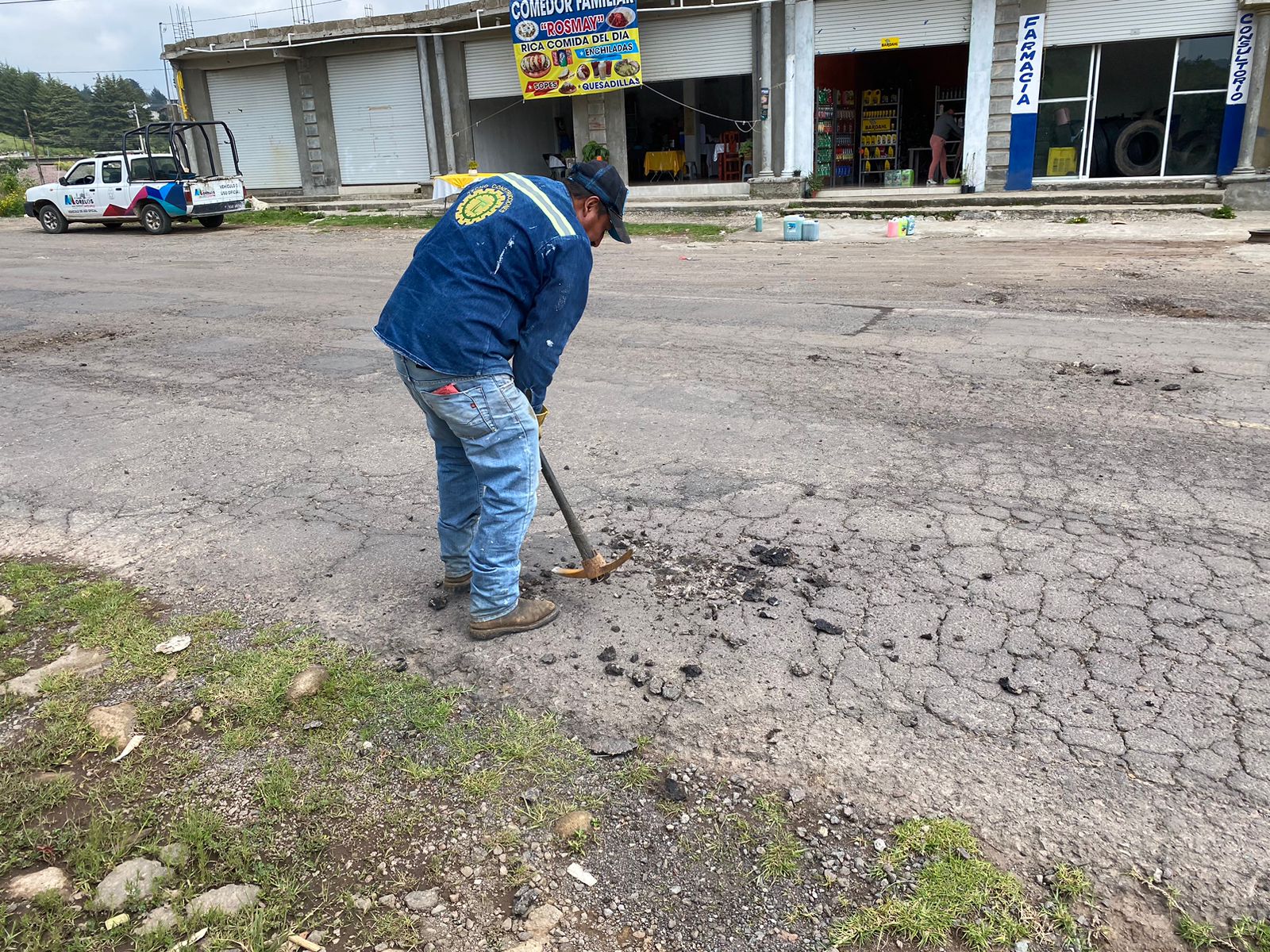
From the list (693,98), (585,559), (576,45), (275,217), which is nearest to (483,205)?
(585,559)

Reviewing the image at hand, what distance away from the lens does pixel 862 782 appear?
265 cm

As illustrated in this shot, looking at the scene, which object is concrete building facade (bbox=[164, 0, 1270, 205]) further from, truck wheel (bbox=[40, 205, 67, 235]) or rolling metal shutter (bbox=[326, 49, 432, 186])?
truck wheel (bbox=[40, 205, 67, 235])

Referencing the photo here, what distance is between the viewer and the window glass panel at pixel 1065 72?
1833 cm

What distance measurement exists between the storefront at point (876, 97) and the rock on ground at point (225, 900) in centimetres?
2083

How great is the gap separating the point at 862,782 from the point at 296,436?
4397mm

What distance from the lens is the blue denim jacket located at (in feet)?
10.2

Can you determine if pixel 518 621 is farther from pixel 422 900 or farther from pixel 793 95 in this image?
pixel 793 95

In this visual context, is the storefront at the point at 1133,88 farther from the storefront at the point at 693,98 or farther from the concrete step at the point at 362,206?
the concrete step at the point at 362,206

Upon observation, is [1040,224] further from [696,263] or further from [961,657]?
[961,657]

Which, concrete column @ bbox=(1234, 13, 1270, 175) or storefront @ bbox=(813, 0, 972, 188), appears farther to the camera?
storefront @ bbox=(813, 0, 972, 188)

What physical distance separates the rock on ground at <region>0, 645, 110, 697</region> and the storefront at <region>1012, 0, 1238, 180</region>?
20.0m

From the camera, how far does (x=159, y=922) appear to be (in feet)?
7.45

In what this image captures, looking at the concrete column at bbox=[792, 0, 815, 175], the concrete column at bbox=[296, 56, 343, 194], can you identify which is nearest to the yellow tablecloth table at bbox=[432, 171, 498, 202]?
the concrete column at bbox=[296, 56, 343, 194]

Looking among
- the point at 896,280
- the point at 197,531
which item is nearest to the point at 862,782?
the point at 197,531
